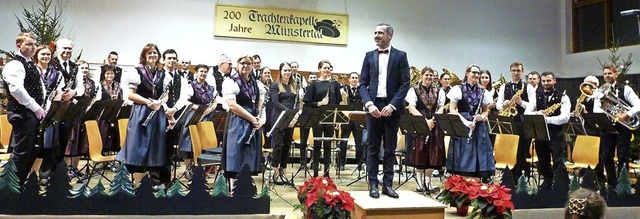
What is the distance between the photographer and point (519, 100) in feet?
19.7

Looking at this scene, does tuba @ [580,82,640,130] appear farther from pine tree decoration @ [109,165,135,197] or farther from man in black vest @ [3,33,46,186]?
man in black vest @ [3,33,46,186]

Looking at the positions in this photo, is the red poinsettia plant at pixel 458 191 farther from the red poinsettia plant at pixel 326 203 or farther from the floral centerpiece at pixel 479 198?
the red poinsettia plant at pixel 326 203

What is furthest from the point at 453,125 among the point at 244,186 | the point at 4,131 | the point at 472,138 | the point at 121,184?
the point at 4,131

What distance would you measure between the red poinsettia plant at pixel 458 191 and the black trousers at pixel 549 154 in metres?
1.79

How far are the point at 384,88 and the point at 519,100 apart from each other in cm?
265

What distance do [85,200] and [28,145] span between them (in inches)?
38.0

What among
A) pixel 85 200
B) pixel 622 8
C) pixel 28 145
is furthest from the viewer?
pixel 622 8

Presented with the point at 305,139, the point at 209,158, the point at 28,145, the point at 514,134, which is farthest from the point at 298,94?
the point at 28,145

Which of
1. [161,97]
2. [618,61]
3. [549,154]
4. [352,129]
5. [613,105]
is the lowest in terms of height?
[549,154]

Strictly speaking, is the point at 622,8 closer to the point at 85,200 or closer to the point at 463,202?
the point at 463,202

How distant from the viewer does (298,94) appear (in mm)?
6797

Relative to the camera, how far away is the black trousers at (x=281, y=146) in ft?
20.2

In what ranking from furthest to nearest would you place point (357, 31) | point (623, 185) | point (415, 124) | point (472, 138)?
point (357, 31), point (472, 138), point (415, 124), point (623, 185)

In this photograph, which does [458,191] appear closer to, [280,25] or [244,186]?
[244,186]
